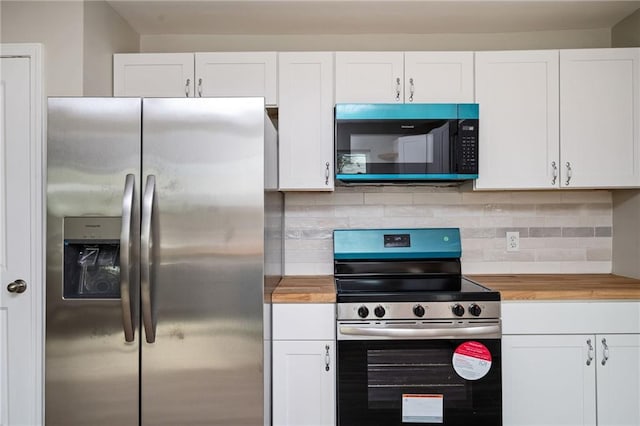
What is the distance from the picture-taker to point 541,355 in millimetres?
2014

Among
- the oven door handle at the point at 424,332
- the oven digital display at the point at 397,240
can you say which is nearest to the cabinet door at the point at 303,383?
the oven door handle at the point at 424,332

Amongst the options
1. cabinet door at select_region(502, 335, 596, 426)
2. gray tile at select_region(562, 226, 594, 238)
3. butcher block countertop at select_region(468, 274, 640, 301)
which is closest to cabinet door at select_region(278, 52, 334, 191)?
butcher block countertop at select_region(468, 274, 640, 301)

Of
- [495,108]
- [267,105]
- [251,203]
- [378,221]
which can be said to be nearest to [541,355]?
[378,221]

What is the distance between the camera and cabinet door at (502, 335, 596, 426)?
2010 mm

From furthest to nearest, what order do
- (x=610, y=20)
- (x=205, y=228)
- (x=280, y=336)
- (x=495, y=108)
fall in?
1. (x=610, y=20)
2. (x=495, y=108)
3. (x=280, y=336)
4. (x=205, y=228)

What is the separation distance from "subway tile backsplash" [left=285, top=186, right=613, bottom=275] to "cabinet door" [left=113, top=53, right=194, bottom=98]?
909mm

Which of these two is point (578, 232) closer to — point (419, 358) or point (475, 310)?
point (475, 310)

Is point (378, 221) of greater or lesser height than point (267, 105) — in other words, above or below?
below

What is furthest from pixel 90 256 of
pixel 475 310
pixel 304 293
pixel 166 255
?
pixel 475 310

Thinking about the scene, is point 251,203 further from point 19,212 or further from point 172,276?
point 19,212

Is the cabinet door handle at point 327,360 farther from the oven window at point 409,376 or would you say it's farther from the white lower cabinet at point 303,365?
the oven window at point 409,376

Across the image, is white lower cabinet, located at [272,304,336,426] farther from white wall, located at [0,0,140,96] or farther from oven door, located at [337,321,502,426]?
white wall, located at [0,0,140,96]

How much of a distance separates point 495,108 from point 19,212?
8.39 ft

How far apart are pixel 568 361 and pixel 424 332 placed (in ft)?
2.45
